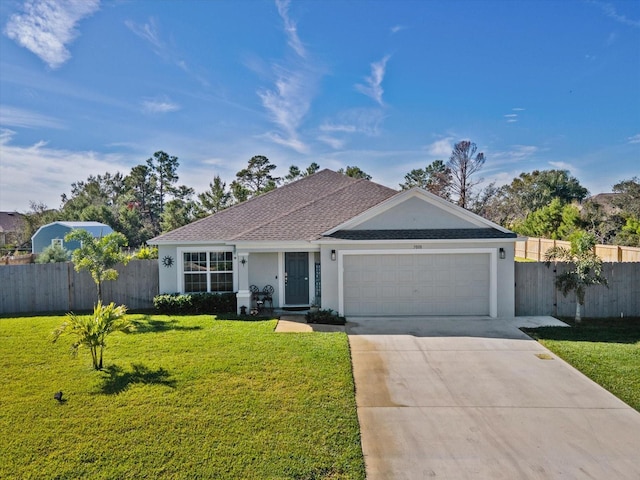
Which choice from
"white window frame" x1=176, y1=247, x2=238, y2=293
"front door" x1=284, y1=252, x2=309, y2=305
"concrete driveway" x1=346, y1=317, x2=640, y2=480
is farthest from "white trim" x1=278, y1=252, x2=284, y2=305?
"concrete driveway" x1=346, y1=317, x2=640, y2=480

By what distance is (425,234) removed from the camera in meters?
11.5

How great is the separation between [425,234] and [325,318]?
4164mm

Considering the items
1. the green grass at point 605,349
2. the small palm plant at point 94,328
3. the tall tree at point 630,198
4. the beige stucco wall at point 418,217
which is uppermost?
the tall tree at point 630,198

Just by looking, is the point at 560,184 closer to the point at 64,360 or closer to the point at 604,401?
the point at 604,401

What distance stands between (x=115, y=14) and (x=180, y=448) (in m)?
11.6

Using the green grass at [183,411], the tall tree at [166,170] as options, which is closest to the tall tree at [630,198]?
the green grass at [183,411]

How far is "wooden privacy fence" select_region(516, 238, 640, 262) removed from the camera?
659 inches

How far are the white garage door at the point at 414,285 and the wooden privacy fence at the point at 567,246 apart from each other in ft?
24.8

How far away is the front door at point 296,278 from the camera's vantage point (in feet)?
42.5

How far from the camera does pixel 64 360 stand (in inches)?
303

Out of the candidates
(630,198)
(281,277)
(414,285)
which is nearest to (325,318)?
(281,277)

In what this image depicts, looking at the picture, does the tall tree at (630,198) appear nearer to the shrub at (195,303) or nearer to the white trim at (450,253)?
the white trim at (450,253)

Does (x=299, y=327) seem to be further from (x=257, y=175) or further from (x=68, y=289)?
(x=257, y=175)

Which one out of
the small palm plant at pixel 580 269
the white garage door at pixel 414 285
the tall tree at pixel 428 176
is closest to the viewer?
the small palm plant at pixel 580 269
